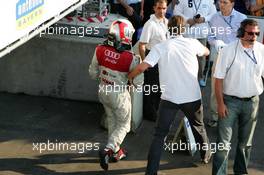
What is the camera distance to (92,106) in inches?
341

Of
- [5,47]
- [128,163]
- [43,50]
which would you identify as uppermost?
[5,47]

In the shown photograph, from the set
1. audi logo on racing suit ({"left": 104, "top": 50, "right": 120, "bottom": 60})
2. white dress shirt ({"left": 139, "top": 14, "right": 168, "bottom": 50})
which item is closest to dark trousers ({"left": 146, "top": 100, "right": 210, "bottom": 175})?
audi logo on racing suit ({"left": 104, "top": 50, "right": 120, "bottom": 60})

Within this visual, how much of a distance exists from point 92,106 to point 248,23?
3.15 meters

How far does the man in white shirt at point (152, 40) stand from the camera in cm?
779

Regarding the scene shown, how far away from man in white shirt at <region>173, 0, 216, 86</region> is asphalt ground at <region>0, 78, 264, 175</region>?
95cm

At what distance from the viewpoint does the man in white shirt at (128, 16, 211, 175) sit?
6.34 metres

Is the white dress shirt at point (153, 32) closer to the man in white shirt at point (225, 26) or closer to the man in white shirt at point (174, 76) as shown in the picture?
the man in white shirt at point (225, 26)

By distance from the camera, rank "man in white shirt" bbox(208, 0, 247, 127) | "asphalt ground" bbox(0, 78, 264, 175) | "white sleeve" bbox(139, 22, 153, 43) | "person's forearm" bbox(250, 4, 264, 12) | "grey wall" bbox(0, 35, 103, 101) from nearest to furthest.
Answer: "asphalt ground" bbox(0, 78, 264, 175) → "white sleeve" bbox(139, 22, 153, 43) → "man in white shirt" bbox(208, 0, 247, 127) → "grey wall" bbox(0, 35, 103, 101) → "person's forearm" bbox(250, 4, 264, 12)

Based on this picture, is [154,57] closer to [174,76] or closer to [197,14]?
[174,76]

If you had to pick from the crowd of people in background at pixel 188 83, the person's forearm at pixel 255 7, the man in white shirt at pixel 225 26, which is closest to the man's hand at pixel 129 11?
the person's forearm at pixel 255 7

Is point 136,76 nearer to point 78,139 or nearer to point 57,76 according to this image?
point 78,139

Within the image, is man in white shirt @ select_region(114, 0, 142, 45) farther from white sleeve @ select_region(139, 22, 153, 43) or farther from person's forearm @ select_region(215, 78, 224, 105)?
person's forearm @ select_region(215, 78, 224, 105)

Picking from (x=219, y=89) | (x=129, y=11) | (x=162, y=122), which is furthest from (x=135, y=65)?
(x=129, y=11)

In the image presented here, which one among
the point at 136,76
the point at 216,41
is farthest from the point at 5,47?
the point at 216,41
